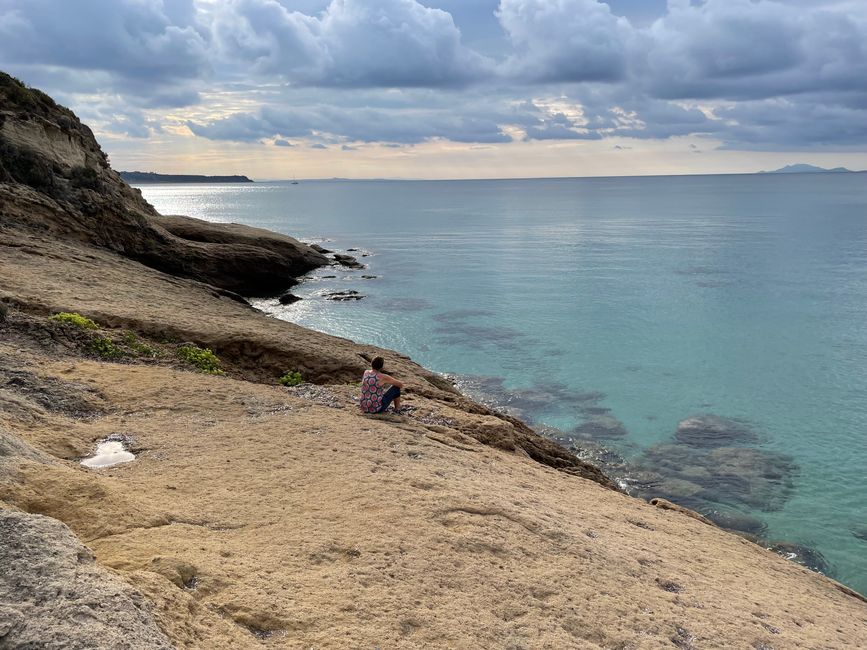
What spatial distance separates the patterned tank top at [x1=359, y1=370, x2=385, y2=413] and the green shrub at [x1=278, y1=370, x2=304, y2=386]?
379cm

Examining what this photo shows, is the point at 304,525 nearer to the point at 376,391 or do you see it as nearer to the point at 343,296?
the point at 376,391

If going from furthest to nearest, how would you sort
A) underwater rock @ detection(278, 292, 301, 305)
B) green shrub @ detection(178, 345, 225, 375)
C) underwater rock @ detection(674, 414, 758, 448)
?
underwater rock @ detection(278, 292, 301, 305)
underwater rock @ detection(674, 414, 758, 448)
green shrub @ detection(178, 345, 225, 375)

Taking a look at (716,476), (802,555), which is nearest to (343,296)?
(716,476)

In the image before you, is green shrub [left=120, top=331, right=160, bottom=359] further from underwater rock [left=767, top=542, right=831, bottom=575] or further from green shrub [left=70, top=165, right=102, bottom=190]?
green shrub [left=70, top=165, right=102, bottom=190]

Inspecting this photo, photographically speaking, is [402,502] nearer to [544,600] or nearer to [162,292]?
[544,600]

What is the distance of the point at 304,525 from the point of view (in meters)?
8.38

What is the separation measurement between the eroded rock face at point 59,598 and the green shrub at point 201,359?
36.2 feet

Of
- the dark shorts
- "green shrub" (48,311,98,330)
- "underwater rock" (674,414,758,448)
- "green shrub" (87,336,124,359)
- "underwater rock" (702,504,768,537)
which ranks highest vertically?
"green shrub" (48,311,98,330)

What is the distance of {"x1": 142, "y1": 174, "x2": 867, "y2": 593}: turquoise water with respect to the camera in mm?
19797

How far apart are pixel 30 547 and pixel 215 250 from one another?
130 ft

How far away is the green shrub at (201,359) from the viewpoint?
1662 cm

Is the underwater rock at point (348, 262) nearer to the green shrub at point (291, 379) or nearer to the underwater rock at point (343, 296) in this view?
the underwater rock at point (343, 296)

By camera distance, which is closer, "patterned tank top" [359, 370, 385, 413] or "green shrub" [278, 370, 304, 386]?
"patterned tank top" [359, 370, 385, 413]

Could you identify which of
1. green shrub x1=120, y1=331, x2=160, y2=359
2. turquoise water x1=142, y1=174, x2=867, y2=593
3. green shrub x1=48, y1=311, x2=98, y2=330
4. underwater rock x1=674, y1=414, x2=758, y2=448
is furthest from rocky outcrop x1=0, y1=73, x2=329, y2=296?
underwater rock x1=674, y1=414, x2=758, y2=448
